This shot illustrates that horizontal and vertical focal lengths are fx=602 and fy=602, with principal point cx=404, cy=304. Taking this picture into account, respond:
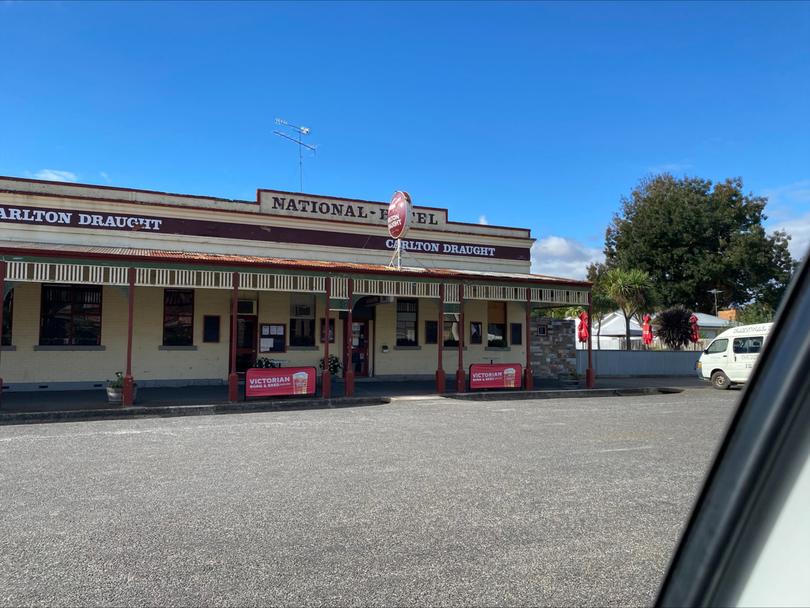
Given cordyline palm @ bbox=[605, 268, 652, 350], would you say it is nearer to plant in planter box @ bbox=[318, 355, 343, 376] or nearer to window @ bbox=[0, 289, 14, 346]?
plant in planter box @ bbox=[318, 355, 343, 376]

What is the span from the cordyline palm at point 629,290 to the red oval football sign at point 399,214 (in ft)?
51.7

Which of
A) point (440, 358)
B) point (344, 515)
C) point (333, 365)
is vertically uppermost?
point (440, 358)

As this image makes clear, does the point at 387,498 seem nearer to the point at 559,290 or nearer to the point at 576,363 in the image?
the point at 559,290

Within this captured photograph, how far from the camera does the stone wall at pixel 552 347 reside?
25.4m

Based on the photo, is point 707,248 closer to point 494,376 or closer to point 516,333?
point 516,333

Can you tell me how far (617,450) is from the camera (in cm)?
917

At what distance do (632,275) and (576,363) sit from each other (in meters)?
7.08

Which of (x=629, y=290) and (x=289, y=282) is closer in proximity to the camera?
(x=289, y=282)

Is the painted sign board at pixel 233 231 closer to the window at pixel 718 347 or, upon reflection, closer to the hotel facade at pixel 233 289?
the hotel facade at pixel 233 289

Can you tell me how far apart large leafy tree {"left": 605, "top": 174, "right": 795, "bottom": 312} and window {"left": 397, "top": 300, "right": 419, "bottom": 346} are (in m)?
27.2

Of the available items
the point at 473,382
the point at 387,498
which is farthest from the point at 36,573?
the point at 473,382

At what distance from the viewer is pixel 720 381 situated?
20625 mm

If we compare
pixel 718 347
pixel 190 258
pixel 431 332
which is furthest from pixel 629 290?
pixel 190 258

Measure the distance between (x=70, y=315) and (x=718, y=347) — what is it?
20887 millimetres
